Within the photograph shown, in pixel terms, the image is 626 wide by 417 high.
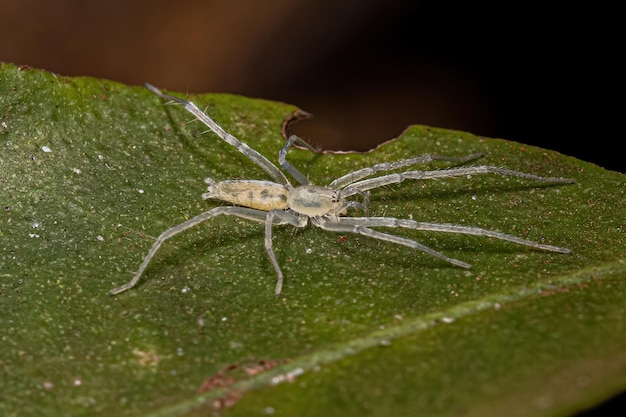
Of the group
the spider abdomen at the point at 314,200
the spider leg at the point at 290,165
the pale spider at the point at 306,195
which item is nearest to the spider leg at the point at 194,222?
the pale spider at the point at 306,195

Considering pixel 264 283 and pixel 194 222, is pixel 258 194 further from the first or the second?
pixel 264 283

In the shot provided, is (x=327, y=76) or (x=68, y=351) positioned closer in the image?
(x=68, y=351)

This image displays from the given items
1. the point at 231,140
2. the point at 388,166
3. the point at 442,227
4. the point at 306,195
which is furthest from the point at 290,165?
the point at 442,227

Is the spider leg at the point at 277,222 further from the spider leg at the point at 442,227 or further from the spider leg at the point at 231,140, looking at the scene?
the spider leg at the point at 231,140

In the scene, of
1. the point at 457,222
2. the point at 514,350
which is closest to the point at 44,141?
the point at 457,222

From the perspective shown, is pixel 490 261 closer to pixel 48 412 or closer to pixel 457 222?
pixel 457 222

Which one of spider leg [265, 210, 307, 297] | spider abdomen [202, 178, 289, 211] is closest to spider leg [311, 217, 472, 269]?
spider leg [265, 210, 307, 297]

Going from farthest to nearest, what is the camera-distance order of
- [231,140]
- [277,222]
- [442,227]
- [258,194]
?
1. [231,140]
2. [258,194]
3. [277,222]
4. [442,227]

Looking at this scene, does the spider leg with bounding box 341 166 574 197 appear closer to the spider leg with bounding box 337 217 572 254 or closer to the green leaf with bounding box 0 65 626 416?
the green leaf with bounding box 0 65 626 416
